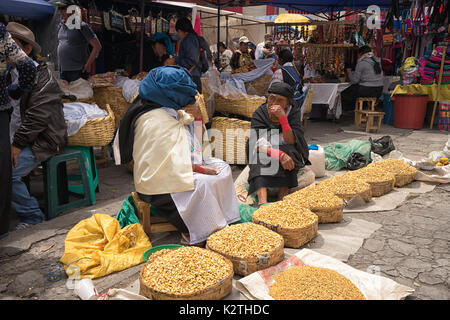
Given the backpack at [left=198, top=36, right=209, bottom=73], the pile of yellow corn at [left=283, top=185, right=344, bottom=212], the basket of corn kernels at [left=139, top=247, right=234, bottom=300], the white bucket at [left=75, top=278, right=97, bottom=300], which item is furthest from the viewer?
the backpack at [left=198, top=36, right=209, bottom=73]

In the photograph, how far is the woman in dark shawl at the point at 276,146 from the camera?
374 cm

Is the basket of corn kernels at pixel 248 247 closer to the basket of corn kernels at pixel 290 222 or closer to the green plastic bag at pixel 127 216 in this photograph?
the basket of corn kernels at pixel 290 222

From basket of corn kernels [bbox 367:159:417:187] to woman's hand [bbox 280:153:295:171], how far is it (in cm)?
133

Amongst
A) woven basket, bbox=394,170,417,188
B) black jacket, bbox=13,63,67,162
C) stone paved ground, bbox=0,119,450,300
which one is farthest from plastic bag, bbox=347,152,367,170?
black jacket, bbox=13,63,67,162

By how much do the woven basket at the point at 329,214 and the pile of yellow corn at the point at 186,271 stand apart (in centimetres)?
128

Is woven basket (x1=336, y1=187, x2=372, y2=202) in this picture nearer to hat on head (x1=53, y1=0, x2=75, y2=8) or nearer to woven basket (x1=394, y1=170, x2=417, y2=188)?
woven basket (x1=394, y1=170, x2=417, y2=188)

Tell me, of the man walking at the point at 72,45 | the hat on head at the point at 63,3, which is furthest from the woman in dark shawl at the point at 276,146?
the hat on head at the point at 63,3

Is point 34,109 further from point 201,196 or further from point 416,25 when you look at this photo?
point 416,25

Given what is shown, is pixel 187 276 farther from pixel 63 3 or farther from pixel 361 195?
pixel 63 3

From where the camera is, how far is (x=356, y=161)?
16.7 feet

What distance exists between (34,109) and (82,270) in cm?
151

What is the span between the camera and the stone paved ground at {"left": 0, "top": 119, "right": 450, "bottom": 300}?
94.7 inches
